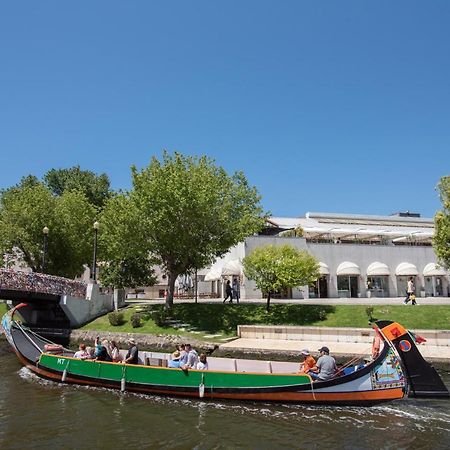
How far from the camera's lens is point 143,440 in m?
11.4

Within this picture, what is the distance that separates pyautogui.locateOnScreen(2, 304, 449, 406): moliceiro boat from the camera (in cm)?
1412

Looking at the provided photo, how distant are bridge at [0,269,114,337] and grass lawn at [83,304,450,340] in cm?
150

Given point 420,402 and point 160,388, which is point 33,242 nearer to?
point 160,388

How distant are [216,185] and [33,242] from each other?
62.1 ft

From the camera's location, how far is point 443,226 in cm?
2980

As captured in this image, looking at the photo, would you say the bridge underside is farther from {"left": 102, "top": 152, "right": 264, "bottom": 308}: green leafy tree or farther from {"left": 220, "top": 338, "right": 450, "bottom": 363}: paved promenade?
{"left": 220, "top": 338, "right": 450, "bottom": 363}: paved promenade

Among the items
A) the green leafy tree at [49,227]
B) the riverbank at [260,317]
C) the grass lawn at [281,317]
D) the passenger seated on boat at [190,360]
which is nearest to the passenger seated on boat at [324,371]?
the passenger seated on boat at [190,360]

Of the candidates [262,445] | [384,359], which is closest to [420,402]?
[384,359]

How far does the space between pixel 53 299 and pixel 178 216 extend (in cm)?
1136

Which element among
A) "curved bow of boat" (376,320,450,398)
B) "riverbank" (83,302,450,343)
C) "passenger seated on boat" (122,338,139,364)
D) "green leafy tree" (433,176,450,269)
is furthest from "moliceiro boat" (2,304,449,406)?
"green leafy tree" (433,176,450,269)

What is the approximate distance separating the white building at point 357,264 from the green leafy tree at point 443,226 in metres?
13.7

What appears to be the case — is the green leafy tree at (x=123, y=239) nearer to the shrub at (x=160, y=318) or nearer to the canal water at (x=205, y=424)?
the shrub at (x=160, y=318)

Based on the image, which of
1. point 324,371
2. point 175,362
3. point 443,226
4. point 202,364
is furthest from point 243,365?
point 443,226

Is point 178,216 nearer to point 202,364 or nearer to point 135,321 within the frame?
point 135,321
